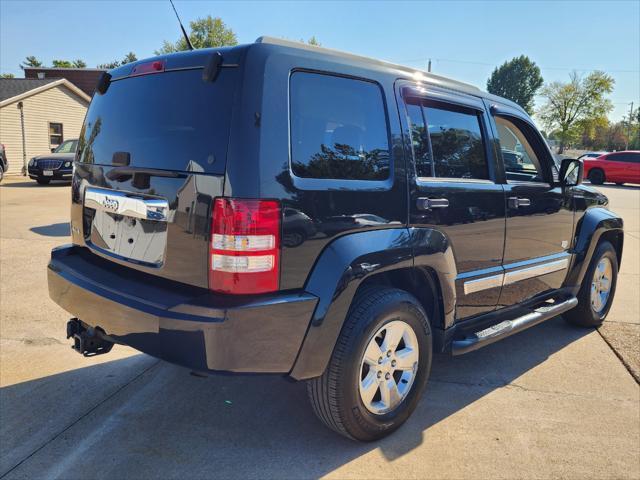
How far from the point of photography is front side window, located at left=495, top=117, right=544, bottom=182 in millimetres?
3674

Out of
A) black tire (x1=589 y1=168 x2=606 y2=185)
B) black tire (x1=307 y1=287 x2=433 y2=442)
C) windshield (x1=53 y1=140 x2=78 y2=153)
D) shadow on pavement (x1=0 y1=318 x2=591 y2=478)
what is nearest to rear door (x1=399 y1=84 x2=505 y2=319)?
black tire (x1=307 y1=287 x2=433 y2=442)

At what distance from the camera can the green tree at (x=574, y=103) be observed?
52906 mm

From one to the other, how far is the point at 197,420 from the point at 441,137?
223 centimetres

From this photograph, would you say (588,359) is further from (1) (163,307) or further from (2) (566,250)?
(1) (163,307)

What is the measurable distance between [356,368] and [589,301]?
2986 mm

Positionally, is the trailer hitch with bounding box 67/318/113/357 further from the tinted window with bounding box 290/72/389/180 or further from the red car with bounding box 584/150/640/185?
the red car with bounding box 584/150/640/185

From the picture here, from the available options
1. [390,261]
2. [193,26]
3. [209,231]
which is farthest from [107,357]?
[193,26]

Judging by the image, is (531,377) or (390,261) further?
(531,377)

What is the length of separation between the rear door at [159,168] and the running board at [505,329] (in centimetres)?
172

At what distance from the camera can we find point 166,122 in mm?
2463

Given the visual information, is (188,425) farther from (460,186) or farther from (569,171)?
(569,171)

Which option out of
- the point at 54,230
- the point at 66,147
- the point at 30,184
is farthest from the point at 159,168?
the point at 66,147

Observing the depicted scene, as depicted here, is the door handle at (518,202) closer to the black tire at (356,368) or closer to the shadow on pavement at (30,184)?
the black tire at (356,368)

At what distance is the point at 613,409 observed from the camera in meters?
3.24
